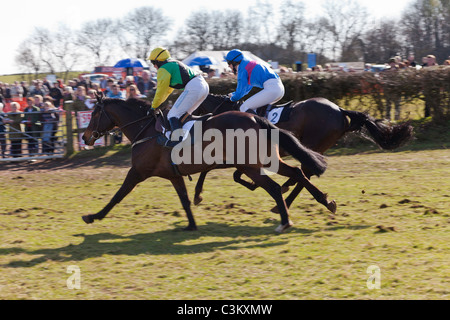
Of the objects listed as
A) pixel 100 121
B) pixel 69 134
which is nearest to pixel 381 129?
pixel 100 121

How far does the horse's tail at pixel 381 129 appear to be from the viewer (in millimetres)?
7746

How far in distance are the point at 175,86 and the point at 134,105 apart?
71cm

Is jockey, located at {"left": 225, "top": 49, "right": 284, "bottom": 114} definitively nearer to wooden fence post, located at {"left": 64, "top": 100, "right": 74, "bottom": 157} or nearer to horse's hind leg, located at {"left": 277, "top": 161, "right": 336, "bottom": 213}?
horse's hind leg, located at {"left": 277, "top": 161, "right": 336, "bottom": 213}

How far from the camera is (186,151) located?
6609 millimetres

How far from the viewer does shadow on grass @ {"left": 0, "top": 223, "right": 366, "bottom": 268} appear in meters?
5.73

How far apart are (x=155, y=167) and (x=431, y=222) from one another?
333cm

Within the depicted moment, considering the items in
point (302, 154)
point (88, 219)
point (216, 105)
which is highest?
point (216, 105)

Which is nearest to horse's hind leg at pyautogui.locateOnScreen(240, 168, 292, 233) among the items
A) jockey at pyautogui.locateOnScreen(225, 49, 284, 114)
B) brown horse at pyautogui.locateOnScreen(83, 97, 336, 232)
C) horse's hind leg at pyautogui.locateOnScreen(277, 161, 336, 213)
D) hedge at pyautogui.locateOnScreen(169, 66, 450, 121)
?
brown horse at pyautogui.locateOnScreen(83, 97, 336, 232)

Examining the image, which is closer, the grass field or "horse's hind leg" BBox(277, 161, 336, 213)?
the grass field

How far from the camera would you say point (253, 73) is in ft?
25.8

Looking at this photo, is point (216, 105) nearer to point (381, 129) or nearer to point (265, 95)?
point (265, 95)

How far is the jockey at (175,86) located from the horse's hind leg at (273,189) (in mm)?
1014

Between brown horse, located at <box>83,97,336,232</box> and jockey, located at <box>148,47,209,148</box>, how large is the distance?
0.97ft
